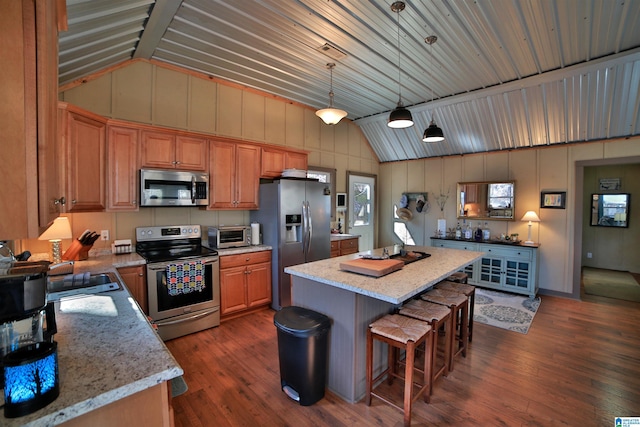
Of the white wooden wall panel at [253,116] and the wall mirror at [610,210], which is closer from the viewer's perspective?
the white wooden wall panel at [253,116]

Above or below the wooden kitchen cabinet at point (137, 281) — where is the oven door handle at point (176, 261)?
above

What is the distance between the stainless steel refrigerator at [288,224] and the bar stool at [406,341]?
1.99 metres

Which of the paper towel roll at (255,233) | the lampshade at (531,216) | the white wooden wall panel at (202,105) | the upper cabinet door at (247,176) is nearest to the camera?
the white wooden wall panel at (202,105)

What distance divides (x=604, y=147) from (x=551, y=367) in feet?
12.0

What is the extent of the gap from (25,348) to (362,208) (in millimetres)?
5913

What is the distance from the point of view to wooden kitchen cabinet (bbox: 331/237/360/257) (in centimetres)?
505

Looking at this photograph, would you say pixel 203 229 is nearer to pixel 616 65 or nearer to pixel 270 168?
pixel 270 168

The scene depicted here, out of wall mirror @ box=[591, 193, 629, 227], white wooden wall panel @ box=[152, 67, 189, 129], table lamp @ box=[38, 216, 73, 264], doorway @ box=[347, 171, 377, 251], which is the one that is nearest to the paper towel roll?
white wooden wall panel @ box=[152, 67, 189, 129]

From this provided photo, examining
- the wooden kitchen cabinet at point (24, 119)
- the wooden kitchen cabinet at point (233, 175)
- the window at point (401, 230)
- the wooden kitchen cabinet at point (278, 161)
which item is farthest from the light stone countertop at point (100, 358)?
the window at point (401, 230)

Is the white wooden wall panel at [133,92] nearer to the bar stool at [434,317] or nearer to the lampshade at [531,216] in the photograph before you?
the bar stool at [434,317]

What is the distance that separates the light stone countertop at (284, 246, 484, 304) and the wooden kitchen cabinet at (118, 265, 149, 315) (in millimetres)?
1683

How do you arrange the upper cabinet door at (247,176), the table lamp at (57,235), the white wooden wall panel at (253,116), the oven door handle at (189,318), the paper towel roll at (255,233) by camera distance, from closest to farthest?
the table lamp at (57,235)
the oven door handle at (189,318)
the upper cabinet door at (247,176)
the paper towel roll at (255,233)
the white wooden wall panel at (253,116)

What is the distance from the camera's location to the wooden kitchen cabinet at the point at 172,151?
3.30 metres

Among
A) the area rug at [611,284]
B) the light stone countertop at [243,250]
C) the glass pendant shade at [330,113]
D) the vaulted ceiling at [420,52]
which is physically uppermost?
the vaulted ceiling at [420,52]
